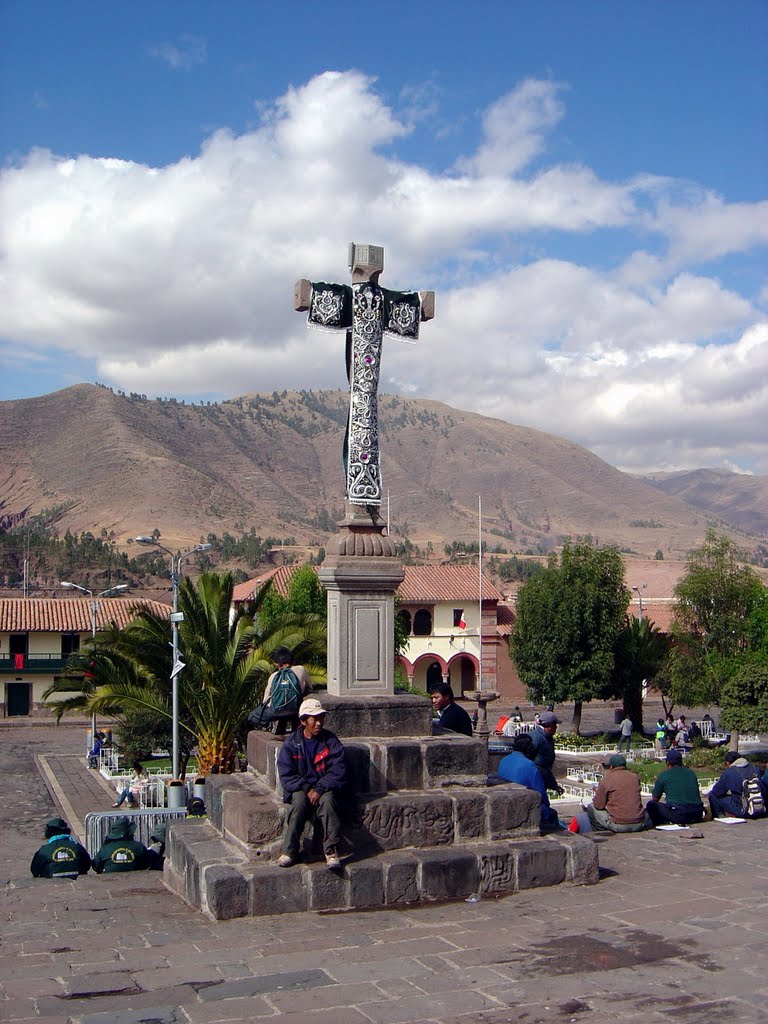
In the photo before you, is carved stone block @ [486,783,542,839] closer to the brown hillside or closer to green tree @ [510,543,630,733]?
green tree @ [510,543,630,733]

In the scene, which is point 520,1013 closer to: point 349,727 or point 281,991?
point 281,991

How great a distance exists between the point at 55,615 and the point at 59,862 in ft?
125

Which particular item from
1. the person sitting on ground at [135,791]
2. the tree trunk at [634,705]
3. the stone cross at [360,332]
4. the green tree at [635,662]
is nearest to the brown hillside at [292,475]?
the tree trunk at [634,705]

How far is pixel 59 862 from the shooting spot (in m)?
8.13

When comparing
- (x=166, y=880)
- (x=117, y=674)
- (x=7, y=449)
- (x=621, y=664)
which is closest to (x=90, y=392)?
(x=7, y=449)

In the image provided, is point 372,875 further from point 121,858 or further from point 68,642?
point 68,642

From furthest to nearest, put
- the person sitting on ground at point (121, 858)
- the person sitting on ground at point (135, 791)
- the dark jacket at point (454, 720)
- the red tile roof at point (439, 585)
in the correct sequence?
the red tile roof at point (439, 585)
the person sitting on ground at point (135, 791)
the dark jacket at point (454, 720)
the person sitting on ground at point (121, 858)

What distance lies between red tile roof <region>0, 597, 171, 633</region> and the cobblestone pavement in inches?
1428

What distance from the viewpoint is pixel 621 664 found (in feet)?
105

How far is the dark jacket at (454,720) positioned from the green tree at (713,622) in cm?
1913

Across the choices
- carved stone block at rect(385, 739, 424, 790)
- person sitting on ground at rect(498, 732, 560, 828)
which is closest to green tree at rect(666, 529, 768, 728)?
person sitting on ground at rect(498, 732, 560, 828)

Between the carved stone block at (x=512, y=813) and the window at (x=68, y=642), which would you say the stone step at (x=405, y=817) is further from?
the window at (x=68, y=642)

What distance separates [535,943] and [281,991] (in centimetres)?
165

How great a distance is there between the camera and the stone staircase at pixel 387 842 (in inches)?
261
